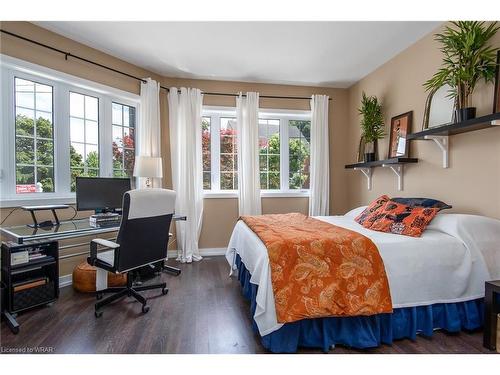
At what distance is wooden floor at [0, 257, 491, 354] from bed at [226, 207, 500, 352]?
93 mm

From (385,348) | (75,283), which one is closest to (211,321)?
(385,348)

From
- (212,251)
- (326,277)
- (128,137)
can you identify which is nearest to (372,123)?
(326,277)

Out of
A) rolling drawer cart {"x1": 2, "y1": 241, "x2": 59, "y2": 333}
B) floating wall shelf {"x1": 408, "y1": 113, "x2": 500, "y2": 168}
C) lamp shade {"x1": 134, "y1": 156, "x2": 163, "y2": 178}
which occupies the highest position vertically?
floating wall shelf {"x1": 408, "y1": 113, "x2": 500, "y2": 168}

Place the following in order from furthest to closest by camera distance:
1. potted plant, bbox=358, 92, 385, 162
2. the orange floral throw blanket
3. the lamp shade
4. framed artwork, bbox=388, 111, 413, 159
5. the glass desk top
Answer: potted plant, bbox=358, 92, 385, 162 → the lamp shade → framed artwork, bbox=388, 111, 413, 159 → the glass desk top → the orange floral throw blanket

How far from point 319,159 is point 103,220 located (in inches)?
125

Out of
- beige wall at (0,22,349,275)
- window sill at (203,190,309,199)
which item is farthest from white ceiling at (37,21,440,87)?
window sill at (203,190,309,199)

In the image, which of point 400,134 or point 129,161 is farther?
point 129,161

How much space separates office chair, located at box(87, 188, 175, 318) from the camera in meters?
2.17

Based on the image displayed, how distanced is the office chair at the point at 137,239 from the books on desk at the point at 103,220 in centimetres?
33

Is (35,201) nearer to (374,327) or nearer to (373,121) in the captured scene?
(374,327)

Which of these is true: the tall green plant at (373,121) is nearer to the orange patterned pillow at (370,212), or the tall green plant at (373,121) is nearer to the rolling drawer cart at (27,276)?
the orange patterned pillow at (370,212)

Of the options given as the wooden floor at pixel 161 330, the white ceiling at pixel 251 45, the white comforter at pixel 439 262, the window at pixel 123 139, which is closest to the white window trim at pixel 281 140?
the white ceiling at pixel 251 45

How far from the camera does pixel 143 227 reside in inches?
90.2

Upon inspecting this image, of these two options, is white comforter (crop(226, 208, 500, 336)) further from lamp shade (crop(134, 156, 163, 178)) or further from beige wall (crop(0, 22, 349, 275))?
beige wall (crop(0, 22, 349, 275))
